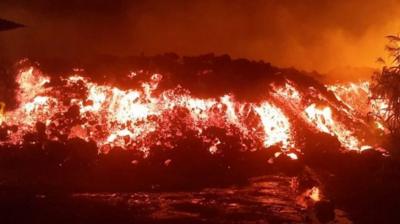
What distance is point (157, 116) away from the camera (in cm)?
3594

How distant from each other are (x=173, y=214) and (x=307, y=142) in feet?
53.9

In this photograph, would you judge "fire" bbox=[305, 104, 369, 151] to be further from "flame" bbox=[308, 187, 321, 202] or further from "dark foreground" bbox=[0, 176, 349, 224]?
"dark foreground" bbox=[0, 176, 349, 224]

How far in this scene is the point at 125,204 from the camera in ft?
Result: 79.2

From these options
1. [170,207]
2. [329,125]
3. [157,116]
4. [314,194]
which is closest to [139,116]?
[157,116]

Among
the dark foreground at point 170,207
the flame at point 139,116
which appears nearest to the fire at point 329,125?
the flame at point 139,116

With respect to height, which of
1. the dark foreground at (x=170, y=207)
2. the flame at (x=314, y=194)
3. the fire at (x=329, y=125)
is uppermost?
the fire at (x=329, y=125)

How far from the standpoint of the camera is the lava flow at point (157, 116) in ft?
113

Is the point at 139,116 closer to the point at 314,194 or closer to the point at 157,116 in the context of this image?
the point at 157,116

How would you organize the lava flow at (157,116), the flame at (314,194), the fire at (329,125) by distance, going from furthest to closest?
the fire at (329,125) → the lava flow at (157,116) → the flame at (314,194)

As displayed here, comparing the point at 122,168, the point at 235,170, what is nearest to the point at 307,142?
the point at 235,170

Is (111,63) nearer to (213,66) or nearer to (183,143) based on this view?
(213,66)

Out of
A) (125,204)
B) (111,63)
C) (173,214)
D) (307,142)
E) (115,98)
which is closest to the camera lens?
(173,214)

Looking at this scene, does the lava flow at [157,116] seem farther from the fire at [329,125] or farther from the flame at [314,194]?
the flame at [314,194]

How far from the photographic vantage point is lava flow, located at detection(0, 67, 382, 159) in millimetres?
34531
